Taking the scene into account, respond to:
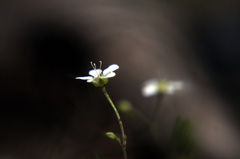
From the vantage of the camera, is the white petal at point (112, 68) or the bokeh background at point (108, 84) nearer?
the white petal at point (112, 68)

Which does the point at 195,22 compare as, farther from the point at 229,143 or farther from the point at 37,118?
the point at 37,118

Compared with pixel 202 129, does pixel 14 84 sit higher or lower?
higher

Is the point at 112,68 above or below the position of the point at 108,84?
below

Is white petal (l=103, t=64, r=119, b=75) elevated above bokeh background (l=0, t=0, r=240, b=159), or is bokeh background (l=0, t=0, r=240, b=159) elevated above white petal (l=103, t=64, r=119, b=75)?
bokeh background (l=0, t=0, r=240, b=159)

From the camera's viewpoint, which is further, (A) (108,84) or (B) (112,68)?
(A) (108,84)

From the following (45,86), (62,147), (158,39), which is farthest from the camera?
(158,39)

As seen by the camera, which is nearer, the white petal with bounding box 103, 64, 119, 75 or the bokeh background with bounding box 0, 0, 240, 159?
the white petal with bounding box 103, 64, 119, 75

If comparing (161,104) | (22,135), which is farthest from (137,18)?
(22,135)

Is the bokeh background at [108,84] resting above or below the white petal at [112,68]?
above
